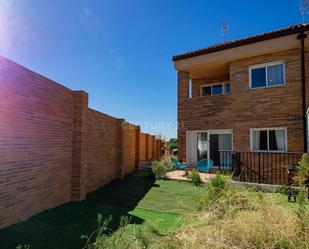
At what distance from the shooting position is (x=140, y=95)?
17.2 metres

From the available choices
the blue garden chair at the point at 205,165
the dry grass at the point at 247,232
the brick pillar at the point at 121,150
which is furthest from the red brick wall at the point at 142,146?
the dry grass at the point at 247,232

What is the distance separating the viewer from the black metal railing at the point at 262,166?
9375 mm

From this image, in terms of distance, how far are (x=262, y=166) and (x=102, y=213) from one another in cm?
787

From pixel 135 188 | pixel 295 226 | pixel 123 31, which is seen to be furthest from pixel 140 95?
pixel 295 226

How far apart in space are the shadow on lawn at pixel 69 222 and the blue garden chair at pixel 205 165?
466cm

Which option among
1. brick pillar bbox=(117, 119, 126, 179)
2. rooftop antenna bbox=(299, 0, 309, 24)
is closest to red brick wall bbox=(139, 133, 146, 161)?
brick pillar bbox=(117, 119, 126, 179)

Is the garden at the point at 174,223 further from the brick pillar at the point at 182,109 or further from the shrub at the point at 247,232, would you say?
the brick pillar at the point at 182,109

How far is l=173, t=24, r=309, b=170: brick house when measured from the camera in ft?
31.2

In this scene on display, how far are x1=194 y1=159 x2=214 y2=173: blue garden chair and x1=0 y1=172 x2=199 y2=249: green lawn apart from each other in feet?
9.03

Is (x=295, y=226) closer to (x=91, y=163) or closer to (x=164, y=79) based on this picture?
(x=91, y=163)

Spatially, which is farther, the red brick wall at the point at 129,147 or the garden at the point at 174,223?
the red brick wall at the point at 129,147

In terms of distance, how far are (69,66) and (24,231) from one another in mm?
6962

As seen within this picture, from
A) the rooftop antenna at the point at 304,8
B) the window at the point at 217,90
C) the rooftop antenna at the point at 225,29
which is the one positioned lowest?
the window at the point at 217,90

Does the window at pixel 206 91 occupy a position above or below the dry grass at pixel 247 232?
above
